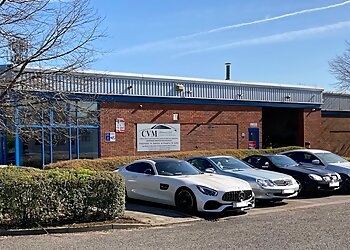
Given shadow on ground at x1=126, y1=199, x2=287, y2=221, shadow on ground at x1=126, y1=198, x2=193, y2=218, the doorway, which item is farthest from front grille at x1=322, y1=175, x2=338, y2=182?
the doorway

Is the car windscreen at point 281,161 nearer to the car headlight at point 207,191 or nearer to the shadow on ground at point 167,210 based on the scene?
the shadow on ground at point 167,210

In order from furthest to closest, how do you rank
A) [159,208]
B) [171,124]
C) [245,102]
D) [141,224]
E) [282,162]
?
[245,102] < [171,124] < [282,162] < [159,208] < [141,224]

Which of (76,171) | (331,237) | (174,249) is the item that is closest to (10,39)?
(76,171)

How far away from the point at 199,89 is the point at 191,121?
181cm

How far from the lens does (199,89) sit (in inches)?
1115

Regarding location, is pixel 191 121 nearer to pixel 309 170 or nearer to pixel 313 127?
pixel 313 127

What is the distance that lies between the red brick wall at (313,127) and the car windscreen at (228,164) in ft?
62.5

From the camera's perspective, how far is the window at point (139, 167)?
14.0 metres

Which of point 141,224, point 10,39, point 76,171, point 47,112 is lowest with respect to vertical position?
point 141,224

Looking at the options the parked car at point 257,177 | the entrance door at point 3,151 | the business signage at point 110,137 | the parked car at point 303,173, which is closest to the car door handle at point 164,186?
the parked car at point 257,177

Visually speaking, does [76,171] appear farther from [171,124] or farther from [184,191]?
[171,124]

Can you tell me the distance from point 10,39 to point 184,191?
5.35 m

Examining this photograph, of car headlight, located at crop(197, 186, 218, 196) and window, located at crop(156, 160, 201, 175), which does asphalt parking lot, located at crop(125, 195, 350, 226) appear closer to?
car headlight, located at crop(197, 186, 218, 196)

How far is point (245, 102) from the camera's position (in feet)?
100
